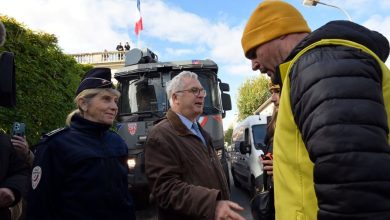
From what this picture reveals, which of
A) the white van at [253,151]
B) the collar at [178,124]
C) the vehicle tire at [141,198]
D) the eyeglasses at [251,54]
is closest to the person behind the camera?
the eyeglasses at [251,54]

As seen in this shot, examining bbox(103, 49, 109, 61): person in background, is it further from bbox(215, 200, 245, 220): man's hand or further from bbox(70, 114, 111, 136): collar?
bbox(215, 200, 245, 220): man's hand

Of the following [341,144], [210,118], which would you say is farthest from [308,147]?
[210,118]

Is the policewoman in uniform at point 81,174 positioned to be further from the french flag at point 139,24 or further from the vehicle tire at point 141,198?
the french flag at point 139,24

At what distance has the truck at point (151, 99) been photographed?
747cm

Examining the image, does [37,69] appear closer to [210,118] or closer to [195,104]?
[210,118]

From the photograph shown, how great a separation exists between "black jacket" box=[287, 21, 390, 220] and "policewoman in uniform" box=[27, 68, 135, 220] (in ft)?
5.85

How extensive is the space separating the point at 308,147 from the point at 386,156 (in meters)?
0.20

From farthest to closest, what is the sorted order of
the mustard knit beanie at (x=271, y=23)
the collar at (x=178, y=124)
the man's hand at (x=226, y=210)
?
the collar at (x=178, y=124)
the man's hand at (x=226, y=210)
the mustard knit beanie at (x=271, y=23)

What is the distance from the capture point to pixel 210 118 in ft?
24.9

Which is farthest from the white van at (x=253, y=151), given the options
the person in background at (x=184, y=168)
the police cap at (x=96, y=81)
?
the police cap at (x=96, y=81)

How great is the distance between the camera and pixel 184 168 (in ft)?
8.60

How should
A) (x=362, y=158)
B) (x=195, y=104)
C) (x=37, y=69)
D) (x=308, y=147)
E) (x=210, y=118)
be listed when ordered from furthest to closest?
(x=210, y=118), (x=37, y=69), (x=195, y=104), (x=308, y=147), (x=362, y=158)

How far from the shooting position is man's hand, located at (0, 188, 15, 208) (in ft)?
8.14

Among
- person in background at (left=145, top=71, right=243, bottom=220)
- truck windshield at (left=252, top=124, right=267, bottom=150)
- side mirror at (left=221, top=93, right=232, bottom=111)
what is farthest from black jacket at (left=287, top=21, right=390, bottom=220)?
truck windshield at (left=252, top=124, right=267, bottom=150)
